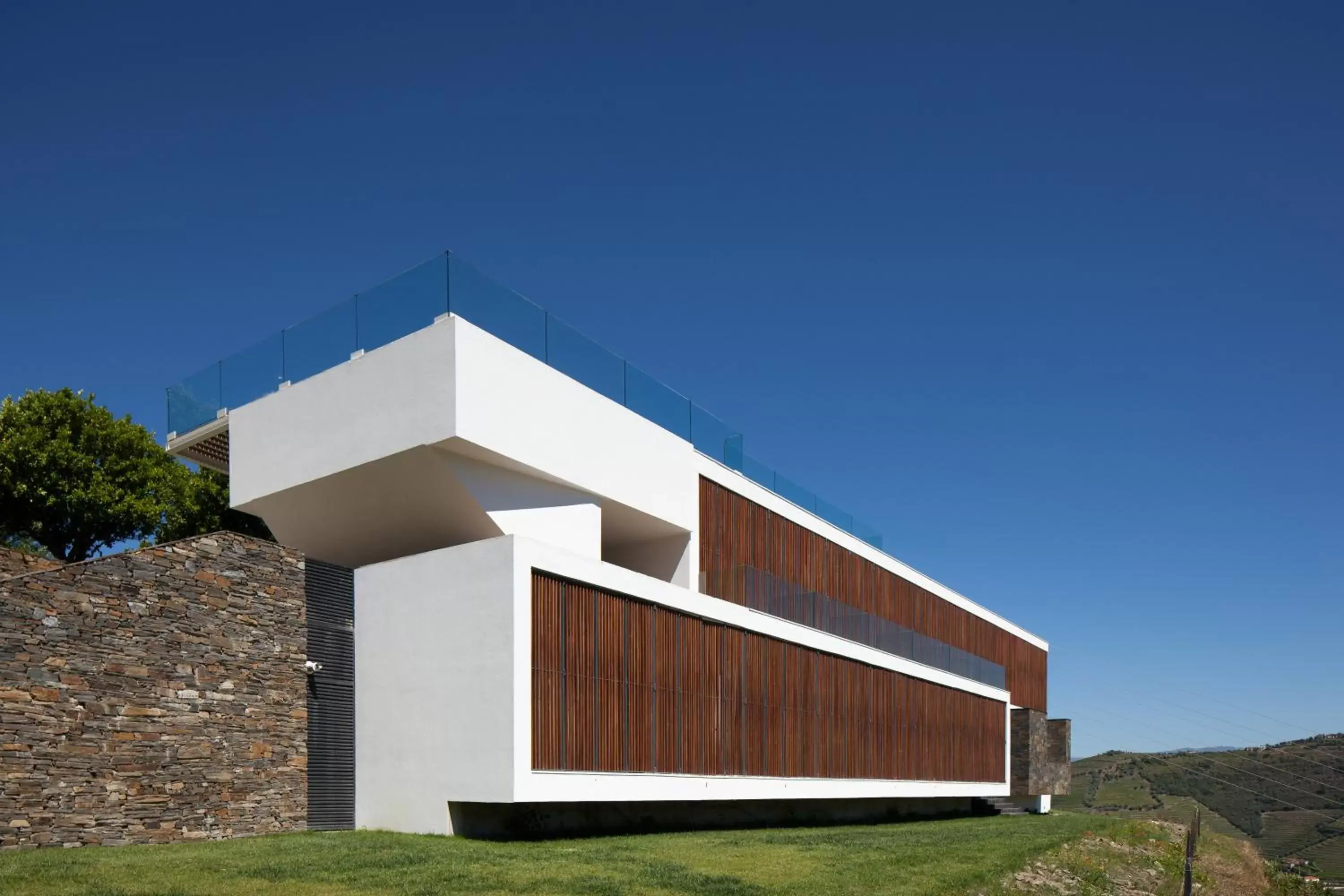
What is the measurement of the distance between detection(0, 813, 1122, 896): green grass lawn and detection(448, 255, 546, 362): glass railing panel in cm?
932

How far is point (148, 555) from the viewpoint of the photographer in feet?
59.1

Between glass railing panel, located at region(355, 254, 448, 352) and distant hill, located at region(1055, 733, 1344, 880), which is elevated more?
glass railing panel, located at region(355, 254, 448, 352)

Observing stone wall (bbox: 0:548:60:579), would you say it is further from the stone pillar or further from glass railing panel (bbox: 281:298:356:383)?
the stone pillar

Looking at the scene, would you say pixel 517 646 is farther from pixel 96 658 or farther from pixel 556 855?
pixel 96 658

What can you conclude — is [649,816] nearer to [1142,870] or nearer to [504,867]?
[504,867]

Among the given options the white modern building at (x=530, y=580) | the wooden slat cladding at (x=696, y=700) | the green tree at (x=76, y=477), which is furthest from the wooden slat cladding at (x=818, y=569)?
the green tree at (x=76, y=477)

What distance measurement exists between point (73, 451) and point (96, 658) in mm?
18494

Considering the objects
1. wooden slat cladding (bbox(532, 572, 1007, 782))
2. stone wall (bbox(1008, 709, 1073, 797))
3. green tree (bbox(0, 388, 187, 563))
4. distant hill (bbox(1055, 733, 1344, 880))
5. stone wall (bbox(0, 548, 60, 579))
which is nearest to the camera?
wooden slat cladding (bbox(532, 572, 1007, 782))

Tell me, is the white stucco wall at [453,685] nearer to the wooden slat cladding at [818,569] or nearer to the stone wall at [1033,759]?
the wooden slat cladding at [818,569]

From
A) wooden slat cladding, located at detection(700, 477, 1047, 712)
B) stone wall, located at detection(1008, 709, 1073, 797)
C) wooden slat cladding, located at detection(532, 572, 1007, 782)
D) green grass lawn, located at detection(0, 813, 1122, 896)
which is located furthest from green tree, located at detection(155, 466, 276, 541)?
stone wall, located at detection(1008, 709, 1073, 797)

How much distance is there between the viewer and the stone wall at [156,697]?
16.0 metres

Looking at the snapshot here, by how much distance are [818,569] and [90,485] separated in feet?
72.6

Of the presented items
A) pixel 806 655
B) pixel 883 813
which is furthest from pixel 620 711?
pixel 883 813

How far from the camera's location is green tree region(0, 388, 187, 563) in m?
32.0
